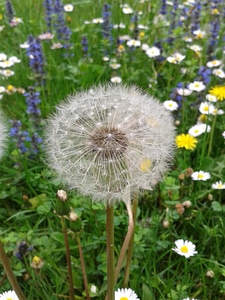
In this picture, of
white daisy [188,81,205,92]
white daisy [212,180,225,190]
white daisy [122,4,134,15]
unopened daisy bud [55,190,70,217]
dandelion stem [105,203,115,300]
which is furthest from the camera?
white daisy [122,4,134,15]

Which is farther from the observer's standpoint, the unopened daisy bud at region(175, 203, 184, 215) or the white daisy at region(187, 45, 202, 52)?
the white daisy at region(187, 45, 202, 52)

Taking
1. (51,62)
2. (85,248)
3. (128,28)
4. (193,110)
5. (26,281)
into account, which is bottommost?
(26,281)

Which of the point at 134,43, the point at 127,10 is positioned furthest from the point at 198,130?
the point at 127,10

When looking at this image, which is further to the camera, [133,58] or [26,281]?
[133,58]

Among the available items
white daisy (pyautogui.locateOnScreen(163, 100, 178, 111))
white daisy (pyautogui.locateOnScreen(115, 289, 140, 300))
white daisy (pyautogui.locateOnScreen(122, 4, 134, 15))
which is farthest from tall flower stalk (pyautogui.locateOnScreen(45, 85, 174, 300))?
white daisy (pyautogui.locateOnScreen(122, 4, 134, 15))

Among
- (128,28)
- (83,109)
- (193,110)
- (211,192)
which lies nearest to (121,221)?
(211,192)

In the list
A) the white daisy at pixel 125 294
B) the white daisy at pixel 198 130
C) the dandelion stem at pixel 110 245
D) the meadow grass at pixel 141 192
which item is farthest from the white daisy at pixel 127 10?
the dandelion stem at pixel 110 245

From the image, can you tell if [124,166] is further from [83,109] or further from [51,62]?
[51,62]

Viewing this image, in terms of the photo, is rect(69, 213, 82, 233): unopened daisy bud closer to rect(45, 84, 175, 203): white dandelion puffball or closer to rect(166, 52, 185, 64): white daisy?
rect(45, 84, 175, 203): white dandelion puffball
